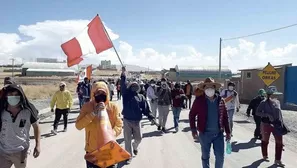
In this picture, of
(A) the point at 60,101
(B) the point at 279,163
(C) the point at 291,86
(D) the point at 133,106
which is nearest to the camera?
(B) the point at 279,163

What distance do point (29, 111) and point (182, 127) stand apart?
30.7 ft

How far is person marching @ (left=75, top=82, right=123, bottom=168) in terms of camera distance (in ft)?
14.6

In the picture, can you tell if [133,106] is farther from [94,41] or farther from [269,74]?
[269,74]

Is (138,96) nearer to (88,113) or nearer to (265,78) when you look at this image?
(88,113)

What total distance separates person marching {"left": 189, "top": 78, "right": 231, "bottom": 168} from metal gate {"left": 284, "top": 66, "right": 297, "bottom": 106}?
19.8 meters

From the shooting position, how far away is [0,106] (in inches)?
182

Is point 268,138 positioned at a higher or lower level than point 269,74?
lower

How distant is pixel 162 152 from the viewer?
8859mm

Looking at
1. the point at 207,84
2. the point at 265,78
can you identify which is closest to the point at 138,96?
the point at 207,84

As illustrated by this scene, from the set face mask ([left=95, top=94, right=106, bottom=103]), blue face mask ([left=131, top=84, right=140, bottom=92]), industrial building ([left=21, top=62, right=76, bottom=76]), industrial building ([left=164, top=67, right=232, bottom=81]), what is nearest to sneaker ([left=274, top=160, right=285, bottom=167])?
blue face mask ([left=131, top=84, right=140, bottom=92])

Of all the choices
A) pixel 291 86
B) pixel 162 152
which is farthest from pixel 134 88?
pixel 291 86

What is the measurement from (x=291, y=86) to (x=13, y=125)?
2278 centimetres

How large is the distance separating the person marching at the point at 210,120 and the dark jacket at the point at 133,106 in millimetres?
2094

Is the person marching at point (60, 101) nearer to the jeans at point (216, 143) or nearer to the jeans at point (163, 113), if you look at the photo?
the jeans at point (163, 113)
